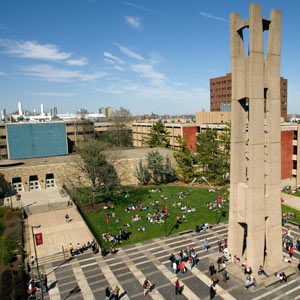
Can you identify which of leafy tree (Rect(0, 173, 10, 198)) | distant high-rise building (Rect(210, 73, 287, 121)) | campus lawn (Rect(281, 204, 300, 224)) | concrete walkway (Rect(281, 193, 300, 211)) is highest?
distant high-rise building (Rect(210, 73, 287, 121))

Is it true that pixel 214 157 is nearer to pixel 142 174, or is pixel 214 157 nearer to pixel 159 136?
pixel 142 174

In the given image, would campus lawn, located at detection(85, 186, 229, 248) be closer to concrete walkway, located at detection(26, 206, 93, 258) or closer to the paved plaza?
concrete walkway, located at detection(26, 206, 93, 258)

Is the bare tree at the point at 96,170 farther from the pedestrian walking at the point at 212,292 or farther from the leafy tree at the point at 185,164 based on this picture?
the pedestrian walking at the point at 212,292

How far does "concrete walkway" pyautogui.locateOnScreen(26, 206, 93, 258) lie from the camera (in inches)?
1147

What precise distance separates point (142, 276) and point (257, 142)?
13.9 m

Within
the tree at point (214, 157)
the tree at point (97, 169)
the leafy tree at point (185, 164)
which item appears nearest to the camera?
the tree at point (97, 169)

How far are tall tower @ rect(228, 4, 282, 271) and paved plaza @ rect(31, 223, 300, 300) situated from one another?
2508 millimetres

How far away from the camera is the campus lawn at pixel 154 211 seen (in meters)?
32.0

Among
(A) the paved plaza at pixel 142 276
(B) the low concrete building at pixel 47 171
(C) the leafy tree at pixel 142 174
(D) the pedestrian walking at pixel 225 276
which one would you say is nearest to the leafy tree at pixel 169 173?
(C) the leafy tree at pixel 142 174

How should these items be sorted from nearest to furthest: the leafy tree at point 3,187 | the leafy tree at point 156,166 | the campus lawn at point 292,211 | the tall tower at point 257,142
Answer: the tall tower at point 257,142 < the campus lawn at point 292,211 < the leafy tree at point 3,187 < the leafy tree at point 156,166

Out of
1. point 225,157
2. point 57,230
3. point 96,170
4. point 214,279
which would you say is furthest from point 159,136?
point 214,279

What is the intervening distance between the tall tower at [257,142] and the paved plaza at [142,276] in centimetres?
251

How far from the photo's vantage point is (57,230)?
110 feet

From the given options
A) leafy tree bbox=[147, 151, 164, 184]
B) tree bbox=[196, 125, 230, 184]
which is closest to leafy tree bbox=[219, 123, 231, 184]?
tree bbox=[196, 125, 230, 184]
